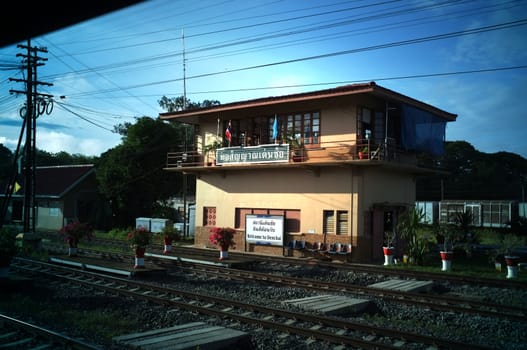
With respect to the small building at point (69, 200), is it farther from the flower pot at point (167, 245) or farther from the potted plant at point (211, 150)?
the flower pot at point (167, 245)

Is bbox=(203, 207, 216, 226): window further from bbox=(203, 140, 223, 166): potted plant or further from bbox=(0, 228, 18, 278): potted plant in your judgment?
bbox=(0, 228, 18, 278): potted plant

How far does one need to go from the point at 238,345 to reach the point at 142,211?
3338 cm

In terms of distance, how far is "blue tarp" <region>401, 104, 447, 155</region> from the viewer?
20.9 m

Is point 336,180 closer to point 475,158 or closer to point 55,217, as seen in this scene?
point 55,217

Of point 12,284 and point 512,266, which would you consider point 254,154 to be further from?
point 12,284

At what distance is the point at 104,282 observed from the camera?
14117mm

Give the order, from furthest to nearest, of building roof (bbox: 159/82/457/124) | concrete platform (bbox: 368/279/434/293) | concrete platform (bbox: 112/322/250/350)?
building roof (bbox: 159/82/457/124) < concrete platform (bbox: 368/279/434/293) < concrete platform (bbox: 112/322/250/350)

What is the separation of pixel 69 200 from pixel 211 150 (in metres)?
20.4

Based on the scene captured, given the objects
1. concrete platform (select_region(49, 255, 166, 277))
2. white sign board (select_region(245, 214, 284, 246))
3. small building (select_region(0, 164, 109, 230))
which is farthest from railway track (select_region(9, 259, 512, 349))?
small building (select_region(0, 164, 109, 230))

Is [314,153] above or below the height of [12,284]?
above

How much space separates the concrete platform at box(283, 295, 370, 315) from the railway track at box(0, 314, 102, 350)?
5.10 meters

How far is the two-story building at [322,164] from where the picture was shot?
2028 centimetres

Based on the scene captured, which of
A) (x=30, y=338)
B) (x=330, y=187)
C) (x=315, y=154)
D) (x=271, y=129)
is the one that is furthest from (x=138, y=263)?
(x=271, y=129)

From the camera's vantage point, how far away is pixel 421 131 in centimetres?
2188
